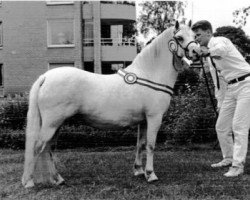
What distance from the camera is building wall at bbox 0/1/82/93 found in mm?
29266

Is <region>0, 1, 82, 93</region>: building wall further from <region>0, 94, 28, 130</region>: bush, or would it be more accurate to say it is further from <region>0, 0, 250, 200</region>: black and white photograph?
<region>0, 0, 250, 200</region>: black and white photograph

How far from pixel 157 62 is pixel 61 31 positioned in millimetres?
24601

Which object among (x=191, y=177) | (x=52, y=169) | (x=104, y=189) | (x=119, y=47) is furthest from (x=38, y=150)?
(x=119, y=47)

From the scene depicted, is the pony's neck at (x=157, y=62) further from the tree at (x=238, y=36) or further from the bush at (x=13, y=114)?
the tree at (x=238, y=36)

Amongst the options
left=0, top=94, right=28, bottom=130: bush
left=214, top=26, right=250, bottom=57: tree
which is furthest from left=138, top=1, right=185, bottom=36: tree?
left=0, top=94, right=28, bottom=130: bush

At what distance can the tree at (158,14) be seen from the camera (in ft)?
132

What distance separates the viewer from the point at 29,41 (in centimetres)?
2942

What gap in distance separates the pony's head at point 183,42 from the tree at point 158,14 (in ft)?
111

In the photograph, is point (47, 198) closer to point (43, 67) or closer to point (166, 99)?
point (166, 99)

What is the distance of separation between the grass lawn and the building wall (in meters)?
21.2

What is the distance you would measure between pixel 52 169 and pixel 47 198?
76 cm

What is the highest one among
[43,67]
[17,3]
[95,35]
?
[17,3]

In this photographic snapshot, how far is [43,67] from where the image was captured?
1156 inches

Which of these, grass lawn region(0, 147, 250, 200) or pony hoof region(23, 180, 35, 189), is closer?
grass lawn region(0, 147, 250, 200)
